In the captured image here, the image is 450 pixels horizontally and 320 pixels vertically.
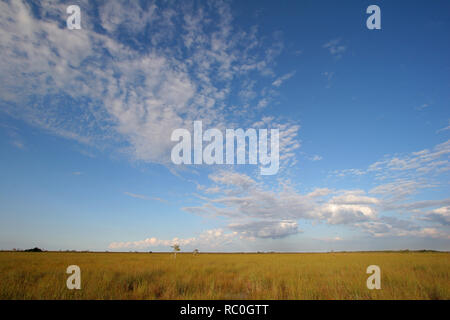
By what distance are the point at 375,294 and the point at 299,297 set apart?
8.60 ft

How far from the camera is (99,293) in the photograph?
8.23 m
